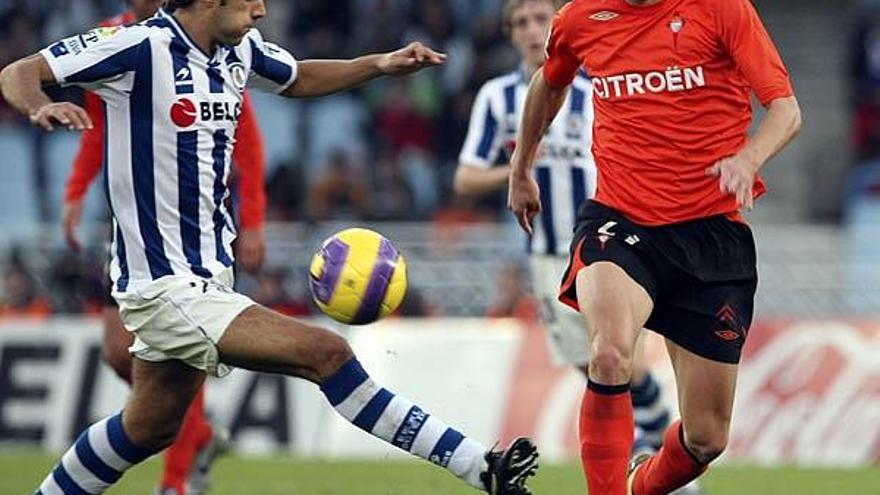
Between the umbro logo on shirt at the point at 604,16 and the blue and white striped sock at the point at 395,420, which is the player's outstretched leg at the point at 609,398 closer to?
the blue and white striped sock at the point at 395,420

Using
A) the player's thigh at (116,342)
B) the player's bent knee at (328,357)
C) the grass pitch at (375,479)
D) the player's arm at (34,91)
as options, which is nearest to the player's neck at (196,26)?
the player's arm at (34,91)

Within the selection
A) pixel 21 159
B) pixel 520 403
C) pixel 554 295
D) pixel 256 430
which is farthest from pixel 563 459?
pixel 21 159

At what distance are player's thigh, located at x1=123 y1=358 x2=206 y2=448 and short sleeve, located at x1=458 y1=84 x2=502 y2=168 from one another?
3.81 metres

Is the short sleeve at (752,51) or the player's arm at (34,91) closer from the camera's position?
the player's arm at (34,91)

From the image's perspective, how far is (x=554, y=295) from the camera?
11.3m

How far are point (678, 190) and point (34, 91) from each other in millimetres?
2527

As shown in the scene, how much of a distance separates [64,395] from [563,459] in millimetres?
4117

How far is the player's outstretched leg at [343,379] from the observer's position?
7.64 m

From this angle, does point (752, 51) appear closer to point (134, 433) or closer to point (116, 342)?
point (134, 433)

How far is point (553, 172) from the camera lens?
1130 centimetres

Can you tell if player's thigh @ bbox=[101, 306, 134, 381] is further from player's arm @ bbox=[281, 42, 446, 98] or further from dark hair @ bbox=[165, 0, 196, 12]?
dark hair @ bbox=[165, 0, 196, 12]

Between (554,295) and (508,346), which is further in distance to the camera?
(508,346)

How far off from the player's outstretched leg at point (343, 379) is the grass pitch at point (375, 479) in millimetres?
3254

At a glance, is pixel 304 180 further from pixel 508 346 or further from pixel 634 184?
pixel 634 184
